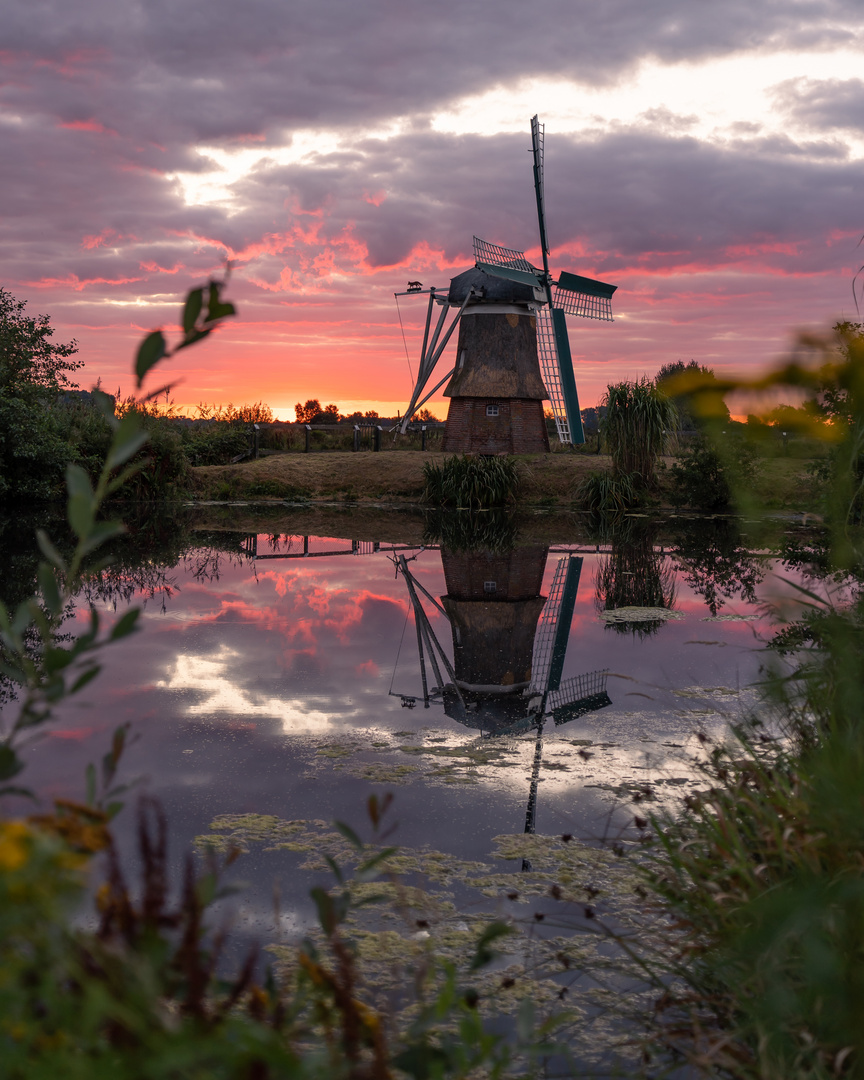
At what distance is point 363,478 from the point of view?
24734mm

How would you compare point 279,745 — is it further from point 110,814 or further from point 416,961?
point 110,814

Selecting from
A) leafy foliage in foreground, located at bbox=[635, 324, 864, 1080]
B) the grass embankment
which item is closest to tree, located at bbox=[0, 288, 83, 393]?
the grass embankment

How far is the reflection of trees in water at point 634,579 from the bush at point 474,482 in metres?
5.18

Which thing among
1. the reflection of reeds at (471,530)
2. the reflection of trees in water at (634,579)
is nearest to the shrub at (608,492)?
the reflection of reeds at (471,530)

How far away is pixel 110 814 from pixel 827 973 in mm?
870

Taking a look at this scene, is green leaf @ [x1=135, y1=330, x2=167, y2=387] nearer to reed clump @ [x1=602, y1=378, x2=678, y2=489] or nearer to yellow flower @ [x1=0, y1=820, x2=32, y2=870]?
yellow flower @ [x1=0, y1=820, x2=32, y2=870]

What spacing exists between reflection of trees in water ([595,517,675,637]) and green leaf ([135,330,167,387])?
24.7 feet

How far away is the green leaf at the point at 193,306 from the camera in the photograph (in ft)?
3.84

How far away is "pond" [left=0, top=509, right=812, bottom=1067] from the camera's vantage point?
355 cm

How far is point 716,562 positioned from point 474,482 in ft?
29.2

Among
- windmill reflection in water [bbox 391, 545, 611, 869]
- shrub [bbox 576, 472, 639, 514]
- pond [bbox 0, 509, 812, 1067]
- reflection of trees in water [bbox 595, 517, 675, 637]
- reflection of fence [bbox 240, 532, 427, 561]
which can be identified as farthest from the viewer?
shrub [bbox 576, 472, 639, 514]

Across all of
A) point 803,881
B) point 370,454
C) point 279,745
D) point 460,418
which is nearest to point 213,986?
point 803,881

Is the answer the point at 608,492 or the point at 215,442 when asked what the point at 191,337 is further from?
the point at 215,442

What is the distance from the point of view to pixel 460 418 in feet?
80.9
